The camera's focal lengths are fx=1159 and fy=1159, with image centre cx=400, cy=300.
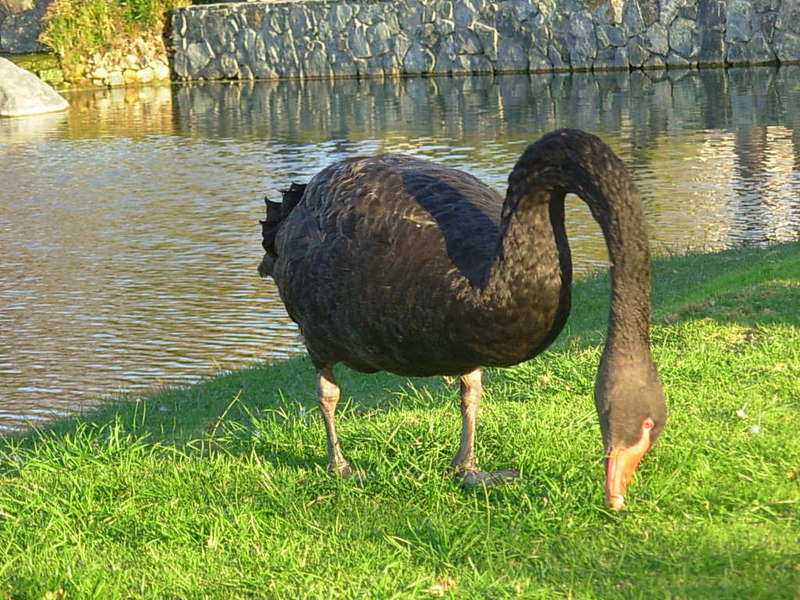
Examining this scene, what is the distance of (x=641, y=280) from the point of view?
3.46 metres

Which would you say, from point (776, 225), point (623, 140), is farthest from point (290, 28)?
point (776, 225)

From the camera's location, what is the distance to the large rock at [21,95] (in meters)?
27.2

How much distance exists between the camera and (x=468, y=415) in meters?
4.95

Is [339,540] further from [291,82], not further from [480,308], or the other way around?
[291,82]

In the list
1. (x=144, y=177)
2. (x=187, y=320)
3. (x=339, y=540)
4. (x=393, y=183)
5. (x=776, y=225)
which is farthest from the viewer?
(x=144, y=177)

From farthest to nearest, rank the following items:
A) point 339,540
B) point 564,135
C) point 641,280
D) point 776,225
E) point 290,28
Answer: point 290,28 < point 776,225 < point 339,540 < point 564,135 < point 641,280

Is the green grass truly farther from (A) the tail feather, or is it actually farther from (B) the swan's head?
(A) the tail feather

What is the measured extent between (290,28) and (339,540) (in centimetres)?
2950

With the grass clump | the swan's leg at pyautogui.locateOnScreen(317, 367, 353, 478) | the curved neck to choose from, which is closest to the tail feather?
the swan's leg at pyautogui.locateOnScreen(317, 367, 353, 478)

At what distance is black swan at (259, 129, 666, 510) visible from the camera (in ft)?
11.3

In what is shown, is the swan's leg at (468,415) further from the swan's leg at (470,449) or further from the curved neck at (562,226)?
the curved neck at (562,226)

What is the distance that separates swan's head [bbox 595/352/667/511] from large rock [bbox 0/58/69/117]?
2601cm

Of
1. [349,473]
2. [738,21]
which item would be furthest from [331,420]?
[738,21]

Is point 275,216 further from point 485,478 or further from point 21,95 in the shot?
point 21,95
